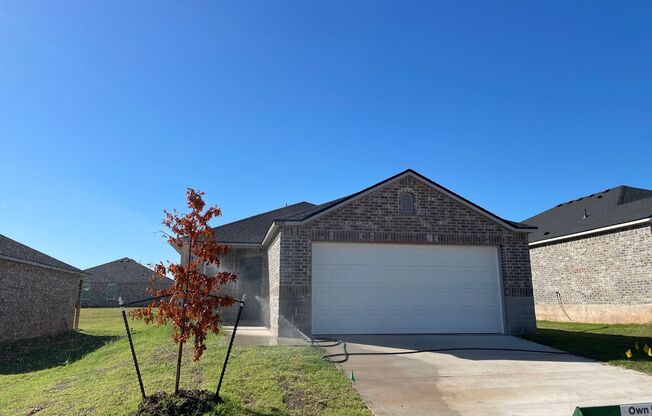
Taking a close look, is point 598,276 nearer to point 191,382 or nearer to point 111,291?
point 191,382

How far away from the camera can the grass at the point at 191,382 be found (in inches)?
268

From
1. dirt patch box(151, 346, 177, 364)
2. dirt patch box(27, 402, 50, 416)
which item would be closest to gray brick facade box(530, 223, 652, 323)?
dirt patch box(151, 346, 177, 364)

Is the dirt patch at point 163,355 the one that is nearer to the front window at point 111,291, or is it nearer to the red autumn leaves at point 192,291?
the red autumn leaves at point 192,291

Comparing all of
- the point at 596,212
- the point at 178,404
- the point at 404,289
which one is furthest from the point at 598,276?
the point at 178,404

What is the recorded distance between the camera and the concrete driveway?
6.74 m

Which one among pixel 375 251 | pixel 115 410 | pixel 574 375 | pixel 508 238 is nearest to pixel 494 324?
pixel 508 238

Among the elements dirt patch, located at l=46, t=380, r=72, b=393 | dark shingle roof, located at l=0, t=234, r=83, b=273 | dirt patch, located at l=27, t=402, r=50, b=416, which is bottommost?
dirt patch, located at l=27, t=402, r=50, b=416

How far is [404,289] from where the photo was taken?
1362 cm

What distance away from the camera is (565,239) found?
2162 centimetres

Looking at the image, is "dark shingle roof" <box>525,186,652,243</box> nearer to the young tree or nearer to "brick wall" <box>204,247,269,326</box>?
"brick wall" <box>204,247,269,326</box>

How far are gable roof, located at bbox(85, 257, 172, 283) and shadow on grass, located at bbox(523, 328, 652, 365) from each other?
140ft

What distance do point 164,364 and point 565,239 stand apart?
19.2m

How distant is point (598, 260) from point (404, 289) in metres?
11.1

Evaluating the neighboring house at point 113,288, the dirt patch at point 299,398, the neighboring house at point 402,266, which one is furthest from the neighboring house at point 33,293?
the neighboring house at point 113,288
